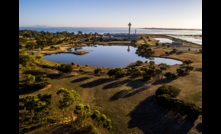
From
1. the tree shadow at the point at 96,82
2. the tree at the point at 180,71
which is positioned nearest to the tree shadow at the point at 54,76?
the tree shadow at the point at 96,82

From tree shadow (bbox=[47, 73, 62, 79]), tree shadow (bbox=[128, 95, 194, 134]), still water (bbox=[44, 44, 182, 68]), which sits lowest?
tree shadow (bbox=[128, 95, 194, 134])

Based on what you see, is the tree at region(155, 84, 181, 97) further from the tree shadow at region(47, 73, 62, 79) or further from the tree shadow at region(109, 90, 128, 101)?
the tree shadow at region(47, 73, 62, 79)

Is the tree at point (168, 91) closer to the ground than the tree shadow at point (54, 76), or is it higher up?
closer to the ground

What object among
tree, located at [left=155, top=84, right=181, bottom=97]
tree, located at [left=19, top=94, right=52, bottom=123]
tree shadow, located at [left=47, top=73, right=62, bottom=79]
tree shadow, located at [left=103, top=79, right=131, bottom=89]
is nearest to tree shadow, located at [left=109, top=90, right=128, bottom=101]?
tree shadow, located at [left=103, top=79, right=131, bottom=89]

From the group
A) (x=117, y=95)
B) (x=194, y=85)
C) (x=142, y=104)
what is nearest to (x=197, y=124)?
(x=142, y=104)

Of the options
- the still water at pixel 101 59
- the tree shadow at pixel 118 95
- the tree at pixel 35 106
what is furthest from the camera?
the still water at pixel 101 59

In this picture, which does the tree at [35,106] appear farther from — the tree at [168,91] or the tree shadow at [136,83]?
the tree shadow at [136,83]

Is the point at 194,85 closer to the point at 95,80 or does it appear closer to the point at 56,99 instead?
the point at 95,80

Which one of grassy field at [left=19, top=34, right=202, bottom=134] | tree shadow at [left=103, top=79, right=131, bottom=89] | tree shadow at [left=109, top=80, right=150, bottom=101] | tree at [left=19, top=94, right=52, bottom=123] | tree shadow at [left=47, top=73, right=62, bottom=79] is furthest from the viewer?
tree shadow at [left=47, top=73, right=62, bottom=79]

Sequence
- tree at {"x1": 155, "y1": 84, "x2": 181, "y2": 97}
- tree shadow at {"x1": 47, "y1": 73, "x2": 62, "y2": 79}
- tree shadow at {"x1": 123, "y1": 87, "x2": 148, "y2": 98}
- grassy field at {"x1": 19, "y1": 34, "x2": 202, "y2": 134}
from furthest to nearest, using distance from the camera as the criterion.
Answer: tree shadow at {"x1": 47, "y1": 73, "x2": 62, "y2": 79} < tree shadow at {"x1": 123, "y1": 87, "x2": 148, "y2": 98} < tree at {"x1": 155, "y1": 84, "x2": 181, "y2": 97} < grassy field at {"x1": 19, "y1": 34, "x2": 202, "y2": 134}
